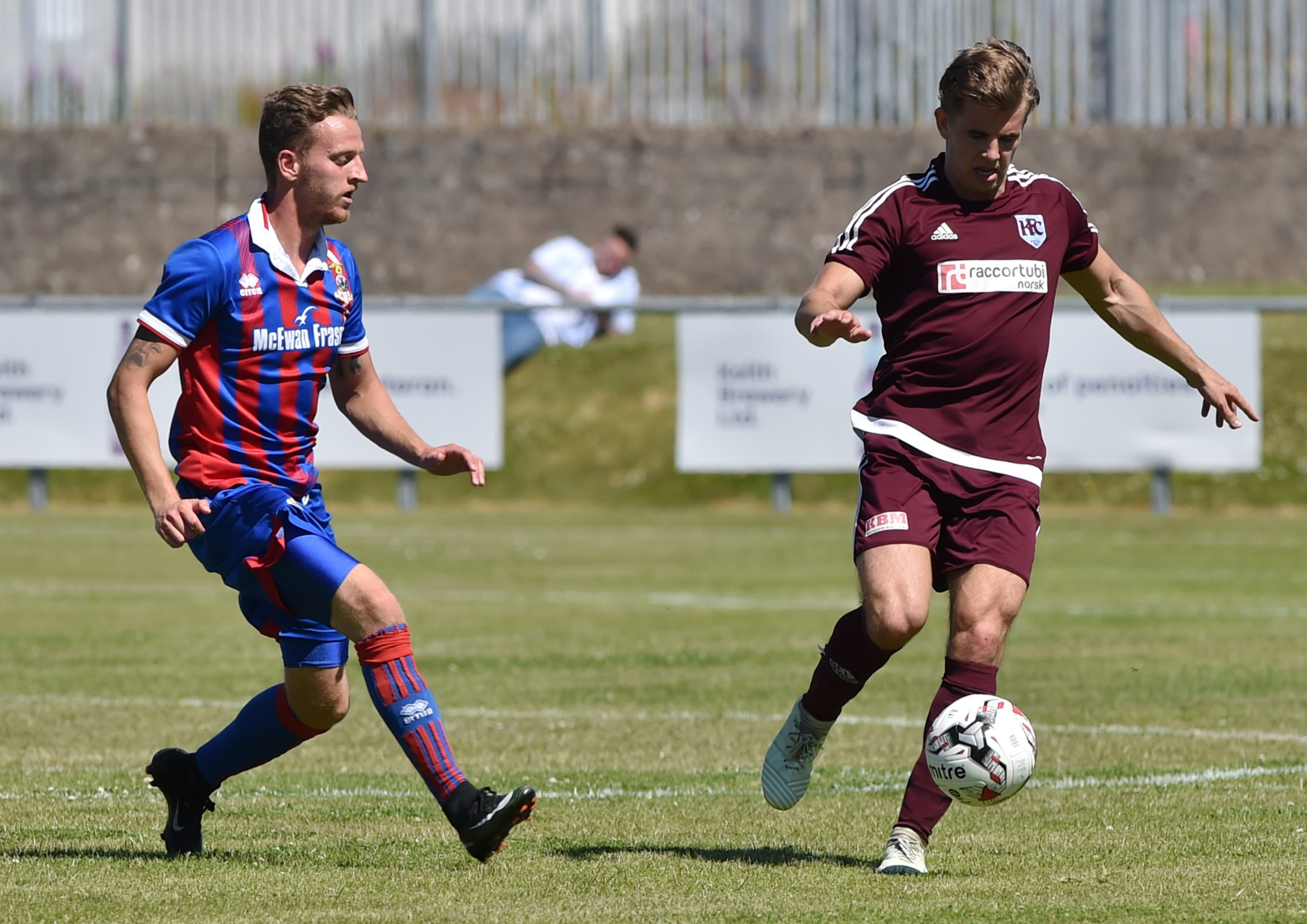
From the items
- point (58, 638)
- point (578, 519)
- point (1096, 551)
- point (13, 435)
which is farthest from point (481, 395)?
point (58, 638)

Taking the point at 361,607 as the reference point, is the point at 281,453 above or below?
above

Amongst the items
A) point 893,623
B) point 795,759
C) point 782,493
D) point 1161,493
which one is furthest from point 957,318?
point 1161,493

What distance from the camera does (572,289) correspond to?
909 inches

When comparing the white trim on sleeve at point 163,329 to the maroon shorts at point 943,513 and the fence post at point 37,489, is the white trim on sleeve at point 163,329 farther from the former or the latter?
the fence post at point 37,489

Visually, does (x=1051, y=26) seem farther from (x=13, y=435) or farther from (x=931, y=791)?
(x=931, y=791)

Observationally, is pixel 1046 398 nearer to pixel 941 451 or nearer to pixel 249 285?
pixel 941 451

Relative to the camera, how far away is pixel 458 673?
10703mm

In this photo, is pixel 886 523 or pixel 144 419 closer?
pixel 144 419

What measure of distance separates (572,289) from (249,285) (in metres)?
17.3

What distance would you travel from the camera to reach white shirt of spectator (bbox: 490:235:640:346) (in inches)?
859

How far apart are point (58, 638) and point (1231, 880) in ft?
26.5

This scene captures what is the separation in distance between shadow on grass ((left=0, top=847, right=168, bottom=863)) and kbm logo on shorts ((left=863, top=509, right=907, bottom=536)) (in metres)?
2.16

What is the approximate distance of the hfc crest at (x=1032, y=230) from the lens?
6.08 metres

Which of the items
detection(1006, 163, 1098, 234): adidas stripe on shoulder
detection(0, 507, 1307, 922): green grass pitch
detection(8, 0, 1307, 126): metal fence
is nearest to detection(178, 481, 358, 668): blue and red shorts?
detection(0, 507, 1307, 922): green grass pitch
